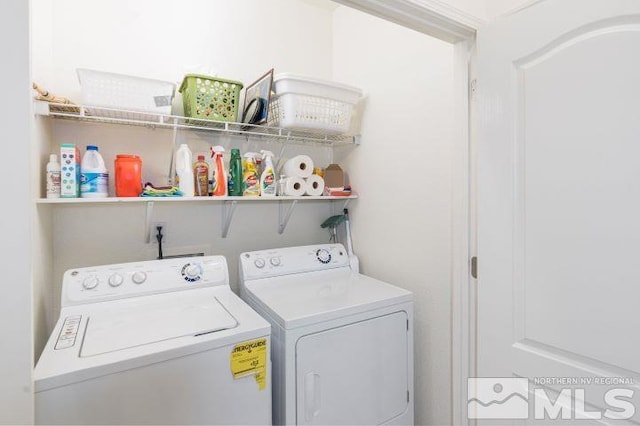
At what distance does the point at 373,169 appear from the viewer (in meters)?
2.19

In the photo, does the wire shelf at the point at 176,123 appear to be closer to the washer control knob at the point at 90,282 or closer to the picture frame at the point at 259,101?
the picture frame at the point at 259,101

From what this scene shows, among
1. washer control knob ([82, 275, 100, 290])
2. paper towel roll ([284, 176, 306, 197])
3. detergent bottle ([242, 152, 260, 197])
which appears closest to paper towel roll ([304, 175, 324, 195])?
paper towel roll ([284, 176, 306, 197])

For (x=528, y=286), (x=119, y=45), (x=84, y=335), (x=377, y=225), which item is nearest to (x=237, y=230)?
(x=377, y=225)

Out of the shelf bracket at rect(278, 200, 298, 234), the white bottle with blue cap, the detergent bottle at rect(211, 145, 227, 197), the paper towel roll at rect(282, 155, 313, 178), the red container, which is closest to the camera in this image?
the white bottle with blue cap

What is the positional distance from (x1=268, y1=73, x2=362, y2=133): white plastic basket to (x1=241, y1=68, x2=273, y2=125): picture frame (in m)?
0.07

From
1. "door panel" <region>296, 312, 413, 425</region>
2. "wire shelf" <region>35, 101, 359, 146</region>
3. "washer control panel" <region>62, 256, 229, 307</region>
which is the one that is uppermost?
"wire shelf" <region>35, 101, 359, 146</region>

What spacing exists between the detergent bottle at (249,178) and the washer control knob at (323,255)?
565mm

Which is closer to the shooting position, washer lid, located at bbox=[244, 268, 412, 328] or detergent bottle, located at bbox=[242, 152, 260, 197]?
washer lid, located at bbox=[244, 268, 412, 328]

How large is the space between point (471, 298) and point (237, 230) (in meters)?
1.40

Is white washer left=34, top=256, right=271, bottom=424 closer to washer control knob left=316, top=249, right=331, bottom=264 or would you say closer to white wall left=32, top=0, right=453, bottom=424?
white wall left=32, top=0, right=453, bottom=424

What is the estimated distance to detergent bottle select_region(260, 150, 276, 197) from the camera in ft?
6.47

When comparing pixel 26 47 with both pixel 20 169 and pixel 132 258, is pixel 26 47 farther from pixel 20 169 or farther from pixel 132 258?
pixel 132 258

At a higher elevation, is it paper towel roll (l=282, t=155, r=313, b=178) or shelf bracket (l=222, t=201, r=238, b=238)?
paper towel roll (l=282, t=155, r=313, b=178)

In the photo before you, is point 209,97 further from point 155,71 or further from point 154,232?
point 154,232
